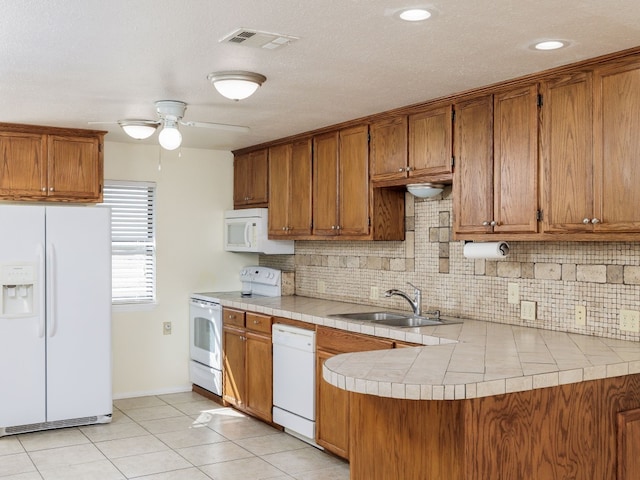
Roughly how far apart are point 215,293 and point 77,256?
160cm

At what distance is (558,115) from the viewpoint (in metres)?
3.39

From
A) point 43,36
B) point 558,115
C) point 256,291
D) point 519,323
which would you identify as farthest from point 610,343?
point 256,291

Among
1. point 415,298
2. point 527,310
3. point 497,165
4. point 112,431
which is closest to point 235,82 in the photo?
point 497,165

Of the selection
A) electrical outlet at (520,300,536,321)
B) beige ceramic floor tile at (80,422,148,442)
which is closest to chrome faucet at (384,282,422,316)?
electrical outlet at (520,300,536,321)

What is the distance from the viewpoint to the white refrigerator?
484 cm

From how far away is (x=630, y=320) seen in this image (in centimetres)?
334

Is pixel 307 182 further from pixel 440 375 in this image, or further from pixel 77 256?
pixel 440 375

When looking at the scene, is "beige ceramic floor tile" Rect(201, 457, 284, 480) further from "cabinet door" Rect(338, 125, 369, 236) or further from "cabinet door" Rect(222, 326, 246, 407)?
"cabinet door" Rect(338, 125, 369, 236)

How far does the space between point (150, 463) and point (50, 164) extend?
2.41 meters

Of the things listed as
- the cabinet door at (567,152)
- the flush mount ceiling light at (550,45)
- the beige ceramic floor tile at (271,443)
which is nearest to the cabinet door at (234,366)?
the beige ceramic floor tile at (271,443)

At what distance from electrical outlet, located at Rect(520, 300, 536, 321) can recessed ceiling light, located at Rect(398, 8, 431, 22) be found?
1881 mm

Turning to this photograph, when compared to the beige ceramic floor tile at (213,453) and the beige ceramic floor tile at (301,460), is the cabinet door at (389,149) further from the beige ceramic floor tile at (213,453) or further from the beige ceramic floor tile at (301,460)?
the beige ceramic floor tile at (213,453)

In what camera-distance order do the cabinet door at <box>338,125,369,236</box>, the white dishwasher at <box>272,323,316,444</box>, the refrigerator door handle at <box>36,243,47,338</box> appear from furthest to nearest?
the refrigerator door handle at <box>36,243,47,338</box> < the cabinet door at <box>338,125,369,236</box> < the white dishwasher at <box>272,323,316,444</box>

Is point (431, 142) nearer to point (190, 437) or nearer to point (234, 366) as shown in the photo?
point (234, 366)
